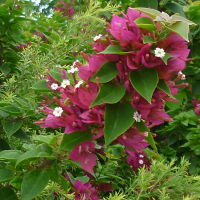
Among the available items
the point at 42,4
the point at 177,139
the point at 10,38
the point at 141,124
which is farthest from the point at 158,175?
the point at 42,4

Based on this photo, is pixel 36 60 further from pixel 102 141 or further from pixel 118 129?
pixel 118 129

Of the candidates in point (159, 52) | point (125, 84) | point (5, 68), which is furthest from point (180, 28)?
point (5, 68)

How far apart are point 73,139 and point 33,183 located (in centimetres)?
14

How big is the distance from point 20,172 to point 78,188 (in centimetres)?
30

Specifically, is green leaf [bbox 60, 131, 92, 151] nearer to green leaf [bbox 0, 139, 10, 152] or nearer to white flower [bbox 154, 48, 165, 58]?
white flower [bbox 154, 48, 165, 58]

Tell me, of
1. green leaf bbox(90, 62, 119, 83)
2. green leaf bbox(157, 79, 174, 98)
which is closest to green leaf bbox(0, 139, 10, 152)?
green leaf bbox(90, 62, 119, 83)

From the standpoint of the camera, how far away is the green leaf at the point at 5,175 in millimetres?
766

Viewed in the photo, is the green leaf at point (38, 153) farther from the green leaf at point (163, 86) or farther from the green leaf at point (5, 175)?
the green leaf at point (163, 86)

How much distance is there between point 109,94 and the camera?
27.5 inches

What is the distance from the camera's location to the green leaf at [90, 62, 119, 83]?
70 centimetres

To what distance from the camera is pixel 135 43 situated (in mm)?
709

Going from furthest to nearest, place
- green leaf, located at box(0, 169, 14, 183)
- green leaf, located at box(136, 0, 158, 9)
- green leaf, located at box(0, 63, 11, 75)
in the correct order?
1. green leaf, located at box(136, 0, 158, 9)
2. green leaf, located at box(0, 63, 11, 75)
3. green leaf, located at box(0, 169, 14, 183)

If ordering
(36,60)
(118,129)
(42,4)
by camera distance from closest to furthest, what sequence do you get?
(118,129) < (36,60) < (42,4)

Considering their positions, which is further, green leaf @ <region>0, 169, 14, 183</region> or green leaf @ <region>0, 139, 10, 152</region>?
green leaf @ <region>0, 139, 10, 152</region>
